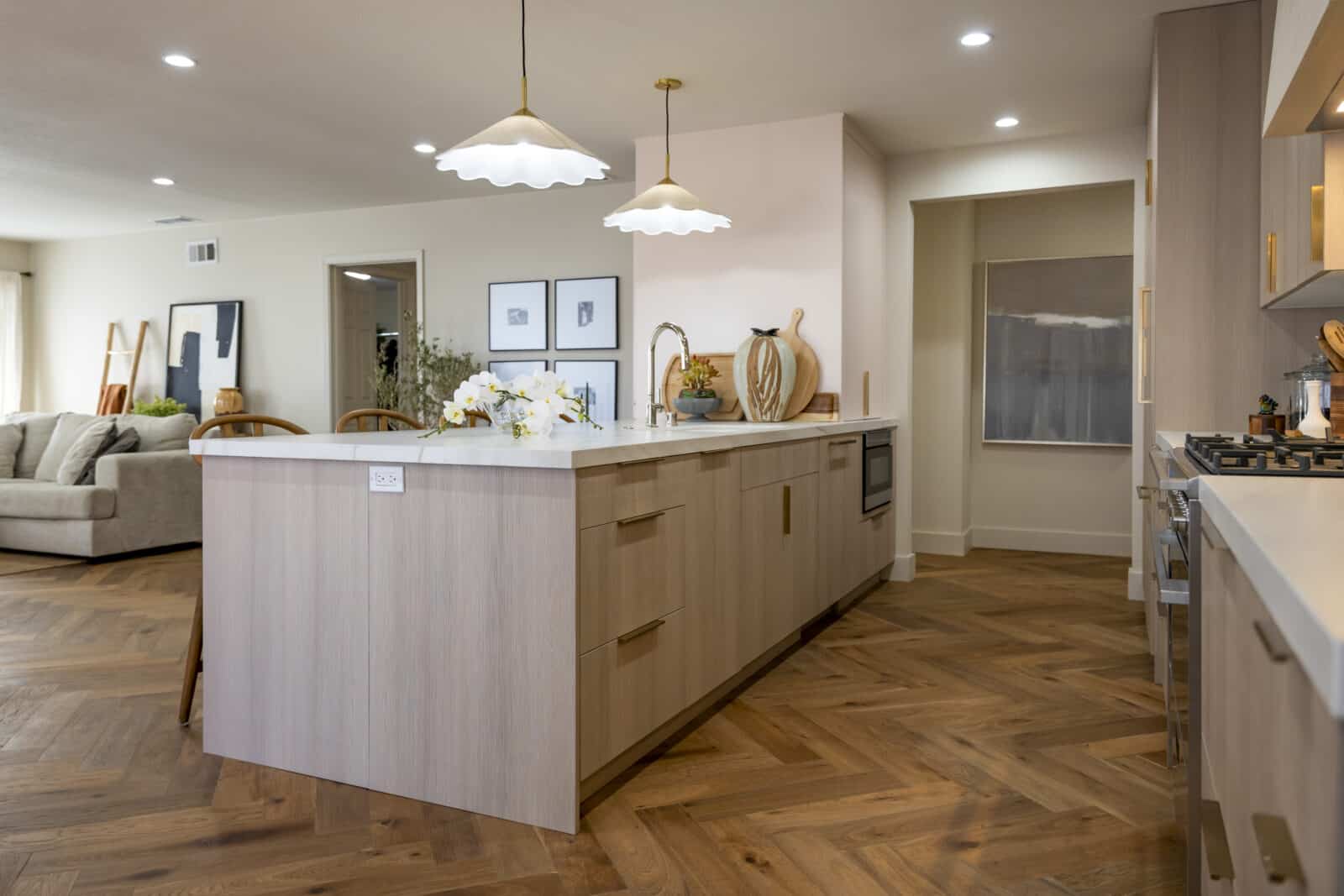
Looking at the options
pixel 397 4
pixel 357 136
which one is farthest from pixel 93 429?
pixel 397 4

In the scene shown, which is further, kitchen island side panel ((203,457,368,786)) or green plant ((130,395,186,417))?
green plant ((130,395,186,417))

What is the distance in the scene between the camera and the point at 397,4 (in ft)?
11.4

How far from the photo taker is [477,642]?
2.26m

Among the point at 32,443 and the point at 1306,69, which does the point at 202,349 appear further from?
the point at 1306,69

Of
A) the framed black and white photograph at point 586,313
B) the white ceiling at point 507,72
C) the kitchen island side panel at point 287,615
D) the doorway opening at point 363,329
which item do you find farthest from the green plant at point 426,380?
the kitchen island side panel at point 287,615

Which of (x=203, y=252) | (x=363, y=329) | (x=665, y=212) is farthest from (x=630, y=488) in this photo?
(x=203, y=252)

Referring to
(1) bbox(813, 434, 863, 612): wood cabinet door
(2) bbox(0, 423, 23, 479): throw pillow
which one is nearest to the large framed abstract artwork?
(1) bbox(813, 434, 863, 612): wood cabinet door

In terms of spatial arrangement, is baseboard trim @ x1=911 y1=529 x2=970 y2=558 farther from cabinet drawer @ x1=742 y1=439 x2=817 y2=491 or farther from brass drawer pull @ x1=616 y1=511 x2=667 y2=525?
brass drawer pull @ x1=616 y1=511 x2=667 y2=525

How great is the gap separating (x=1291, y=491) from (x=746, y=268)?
3797mm

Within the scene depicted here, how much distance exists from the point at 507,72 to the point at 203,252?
16.0 ft

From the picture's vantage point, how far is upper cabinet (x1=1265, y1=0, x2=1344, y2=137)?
123 centimetres

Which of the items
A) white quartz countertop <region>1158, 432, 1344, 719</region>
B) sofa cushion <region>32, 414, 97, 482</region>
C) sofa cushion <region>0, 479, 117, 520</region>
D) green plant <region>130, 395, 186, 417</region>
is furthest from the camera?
green plant <region>130, 395, 186, 417</region>

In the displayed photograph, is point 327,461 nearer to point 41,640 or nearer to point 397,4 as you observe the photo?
point 397,4

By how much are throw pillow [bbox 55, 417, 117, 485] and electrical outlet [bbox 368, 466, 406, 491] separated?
175 inches
